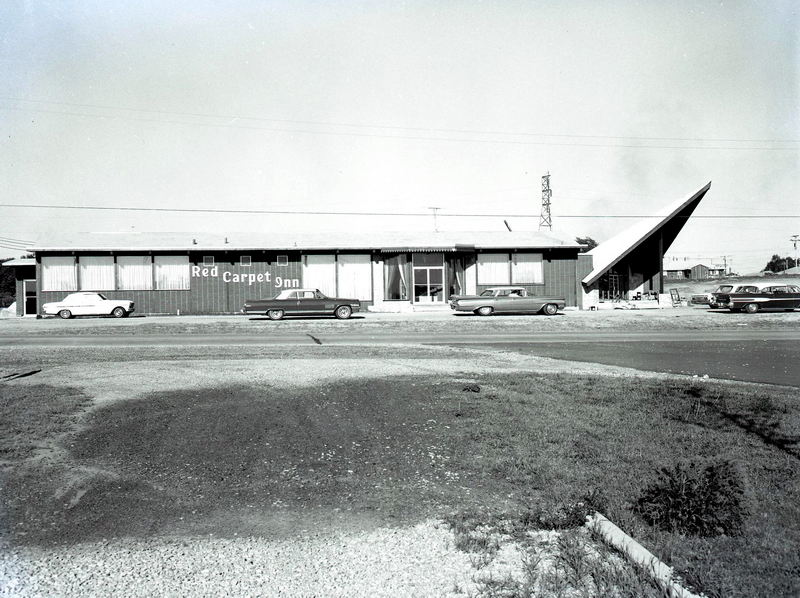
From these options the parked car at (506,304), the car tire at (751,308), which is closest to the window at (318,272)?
the parked car at (506,304)

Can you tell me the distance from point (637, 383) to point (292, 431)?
5820 millimetres

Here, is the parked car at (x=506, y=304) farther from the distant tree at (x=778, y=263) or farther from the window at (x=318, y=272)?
the distant tree at (x=778, y=263)

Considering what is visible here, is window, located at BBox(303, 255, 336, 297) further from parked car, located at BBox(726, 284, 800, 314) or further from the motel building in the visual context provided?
parked car, located at BBox(726, 284, 800, 314)

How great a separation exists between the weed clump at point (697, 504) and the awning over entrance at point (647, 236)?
31.7 metres

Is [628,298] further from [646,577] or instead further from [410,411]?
[646,577]

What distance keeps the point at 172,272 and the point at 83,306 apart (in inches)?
192

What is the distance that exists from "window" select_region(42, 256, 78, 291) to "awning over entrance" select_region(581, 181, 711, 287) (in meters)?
28.4

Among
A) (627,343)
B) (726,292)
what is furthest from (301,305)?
(726,292)

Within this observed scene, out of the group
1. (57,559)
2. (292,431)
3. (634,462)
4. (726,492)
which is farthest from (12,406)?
(726,492)

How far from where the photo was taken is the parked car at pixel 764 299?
2905 centimetres

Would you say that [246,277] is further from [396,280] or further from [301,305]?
[396,280]

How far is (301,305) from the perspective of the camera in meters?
27.0

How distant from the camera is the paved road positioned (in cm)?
1207

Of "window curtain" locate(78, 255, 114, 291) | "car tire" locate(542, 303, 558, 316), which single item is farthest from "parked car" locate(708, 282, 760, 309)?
"window curtain" locate(78, 255, 114, 291)
